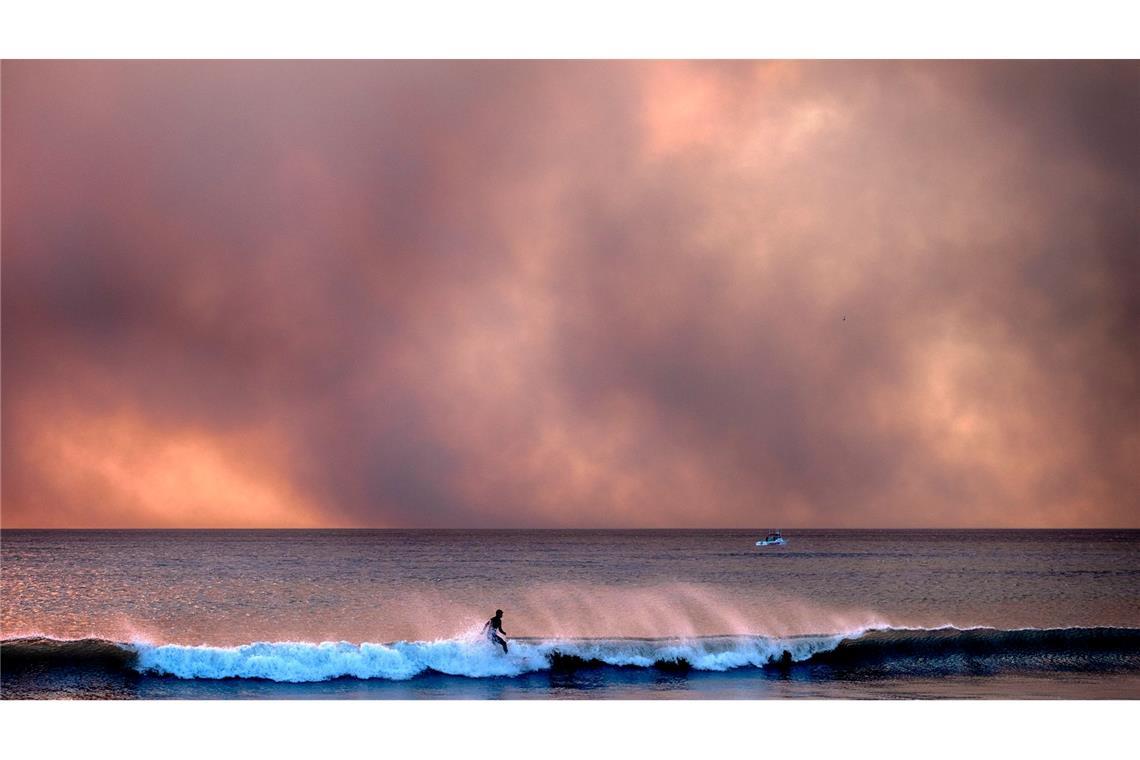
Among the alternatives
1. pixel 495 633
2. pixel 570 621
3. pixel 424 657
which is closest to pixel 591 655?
pixel 495 633

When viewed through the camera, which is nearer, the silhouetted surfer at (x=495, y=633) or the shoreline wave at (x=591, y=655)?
the shoreline wave at (x=591, y=655)

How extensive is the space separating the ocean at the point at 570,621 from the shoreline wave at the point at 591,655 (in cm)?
2

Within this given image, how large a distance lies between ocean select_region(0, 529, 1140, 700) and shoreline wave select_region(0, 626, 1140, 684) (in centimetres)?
2

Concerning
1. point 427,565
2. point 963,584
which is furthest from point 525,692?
point 427,565

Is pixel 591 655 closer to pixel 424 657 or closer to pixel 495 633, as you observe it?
pixel 495 633

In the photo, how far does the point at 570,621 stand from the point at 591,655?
5239mm

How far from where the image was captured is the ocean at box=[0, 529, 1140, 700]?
6578mm

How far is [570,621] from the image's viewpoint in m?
12.2

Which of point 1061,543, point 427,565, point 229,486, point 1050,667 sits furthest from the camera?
point 1061,543

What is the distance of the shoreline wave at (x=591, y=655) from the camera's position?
6.73 metres

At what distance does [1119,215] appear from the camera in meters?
7.95

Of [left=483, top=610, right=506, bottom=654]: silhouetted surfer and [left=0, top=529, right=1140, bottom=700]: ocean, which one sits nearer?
[left=0, top=529, right=1140, bottom=700]: ocean

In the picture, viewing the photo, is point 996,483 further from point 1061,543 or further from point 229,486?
point 1061,543
